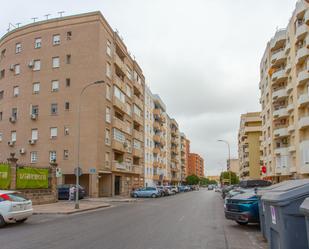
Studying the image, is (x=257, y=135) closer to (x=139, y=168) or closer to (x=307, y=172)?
(x=139, y=168)

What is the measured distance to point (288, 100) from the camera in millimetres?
48781

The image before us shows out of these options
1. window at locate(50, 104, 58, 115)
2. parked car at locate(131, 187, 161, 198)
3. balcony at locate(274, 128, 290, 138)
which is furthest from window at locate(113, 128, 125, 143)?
balcony at locate(274, 128, 290, 138)

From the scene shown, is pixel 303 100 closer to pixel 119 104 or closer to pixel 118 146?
pixel 119 104

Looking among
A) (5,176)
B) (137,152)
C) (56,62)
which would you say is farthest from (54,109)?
(5,176)

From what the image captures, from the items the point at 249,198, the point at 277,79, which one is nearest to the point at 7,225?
the point at 249,198

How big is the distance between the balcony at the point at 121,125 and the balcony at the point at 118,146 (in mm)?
1875

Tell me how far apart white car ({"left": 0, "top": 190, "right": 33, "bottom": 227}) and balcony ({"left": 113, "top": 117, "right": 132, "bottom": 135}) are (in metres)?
31.3

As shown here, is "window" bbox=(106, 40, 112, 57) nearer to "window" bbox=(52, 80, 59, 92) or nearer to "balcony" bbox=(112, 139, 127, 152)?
"window" bbox=(52, 80, 59, 92)

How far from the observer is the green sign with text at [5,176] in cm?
2308

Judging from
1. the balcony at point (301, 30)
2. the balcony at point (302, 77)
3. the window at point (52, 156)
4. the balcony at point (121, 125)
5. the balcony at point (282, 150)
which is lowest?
the window at point (52, 156)

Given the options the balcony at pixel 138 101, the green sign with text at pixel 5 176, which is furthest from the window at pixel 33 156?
the balcony at pixel 138 101

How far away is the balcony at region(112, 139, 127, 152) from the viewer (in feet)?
151

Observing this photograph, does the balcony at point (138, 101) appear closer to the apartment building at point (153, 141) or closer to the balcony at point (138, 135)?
the balcony at point (138, 135)

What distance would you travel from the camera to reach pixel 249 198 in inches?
532
